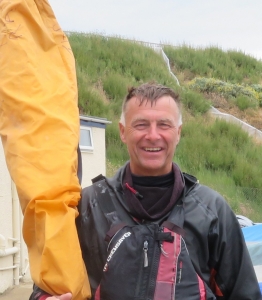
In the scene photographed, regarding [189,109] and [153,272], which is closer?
[153,272]

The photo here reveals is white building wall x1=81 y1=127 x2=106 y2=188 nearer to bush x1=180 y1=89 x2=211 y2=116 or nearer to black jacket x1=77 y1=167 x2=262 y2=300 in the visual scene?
black jacket x1=77 y1=167 x2=262 y2=300

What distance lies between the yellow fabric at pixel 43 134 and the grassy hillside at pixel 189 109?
33.6ft

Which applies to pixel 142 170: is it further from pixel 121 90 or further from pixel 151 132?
pixel 121 90

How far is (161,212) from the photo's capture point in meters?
2.38

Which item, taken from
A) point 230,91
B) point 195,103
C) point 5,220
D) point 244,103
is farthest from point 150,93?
point 230,91

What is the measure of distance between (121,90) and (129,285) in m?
17.5

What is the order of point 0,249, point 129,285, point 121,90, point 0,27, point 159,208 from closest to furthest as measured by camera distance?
point 129,285, point 159,208, point 0,27, point 0,249, point 121,90

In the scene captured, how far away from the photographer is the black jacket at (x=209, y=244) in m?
2.37

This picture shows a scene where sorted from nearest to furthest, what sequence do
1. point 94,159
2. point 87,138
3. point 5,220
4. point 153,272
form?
point 153,272 < point 5,220 < point 87,138 < point 94,159

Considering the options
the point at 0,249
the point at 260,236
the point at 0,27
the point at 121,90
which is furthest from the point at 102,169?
the point at 121,90

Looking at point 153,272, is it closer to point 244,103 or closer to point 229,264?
point 229,264

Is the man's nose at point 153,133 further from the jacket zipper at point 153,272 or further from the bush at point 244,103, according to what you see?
the bush at point 244,103

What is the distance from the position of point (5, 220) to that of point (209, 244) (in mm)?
5816

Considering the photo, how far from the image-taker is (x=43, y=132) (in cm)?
250
